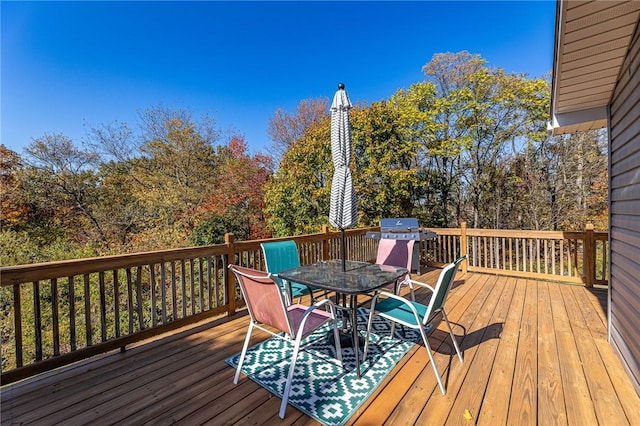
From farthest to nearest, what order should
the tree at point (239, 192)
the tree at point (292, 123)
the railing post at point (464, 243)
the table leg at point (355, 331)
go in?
the tree at point (292, 123) < the tree at point (239, 192) < the railing post at point (464, 243) < the table leg at point (355, 331)

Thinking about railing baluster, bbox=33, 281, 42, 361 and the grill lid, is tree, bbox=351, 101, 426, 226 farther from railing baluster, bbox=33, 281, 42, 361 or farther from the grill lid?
railing baluster, bbox=33, 281, 42, 361

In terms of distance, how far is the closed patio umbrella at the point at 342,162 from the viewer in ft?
9.27

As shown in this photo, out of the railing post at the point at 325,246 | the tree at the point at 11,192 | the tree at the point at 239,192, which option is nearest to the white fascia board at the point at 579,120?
the railing post at the point at 325,246

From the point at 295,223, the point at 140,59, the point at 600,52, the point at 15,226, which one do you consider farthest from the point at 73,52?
the point at 600,52

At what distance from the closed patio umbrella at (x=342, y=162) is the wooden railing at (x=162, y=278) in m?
1.56

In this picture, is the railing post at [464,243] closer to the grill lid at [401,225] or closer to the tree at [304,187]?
the grill lid at [401,225]

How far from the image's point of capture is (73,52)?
829 centimetres

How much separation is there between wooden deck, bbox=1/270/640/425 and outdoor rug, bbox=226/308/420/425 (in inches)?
3.3

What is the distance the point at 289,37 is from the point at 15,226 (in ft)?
36.8

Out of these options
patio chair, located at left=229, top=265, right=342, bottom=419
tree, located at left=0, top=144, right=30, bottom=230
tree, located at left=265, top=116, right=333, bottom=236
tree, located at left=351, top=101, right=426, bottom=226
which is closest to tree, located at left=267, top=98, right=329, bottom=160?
tree, located at left=265, top=116, right=333, bottom=236

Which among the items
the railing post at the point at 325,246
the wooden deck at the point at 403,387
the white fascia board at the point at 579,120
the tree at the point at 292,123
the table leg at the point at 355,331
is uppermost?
the tree at the point at 292,123

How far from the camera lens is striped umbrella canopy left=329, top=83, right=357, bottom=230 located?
2.82 metres

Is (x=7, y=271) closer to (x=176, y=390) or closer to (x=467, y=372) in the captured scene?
(x=176, y=390)

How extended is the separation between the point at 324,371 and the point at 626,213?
2.95 metres
